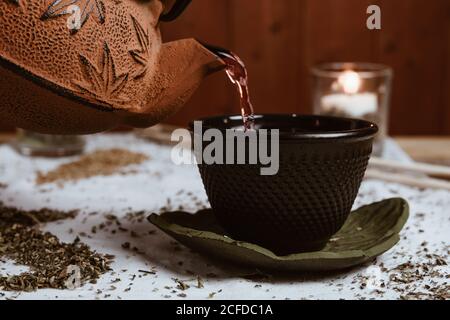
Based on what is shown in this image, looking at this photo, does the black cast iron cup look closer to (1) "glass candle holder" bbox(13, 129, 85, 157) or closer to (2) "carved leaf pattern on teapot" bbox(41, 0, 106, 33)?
(2) "carved leaf pattern on teapot" bbox(41, 0, 106, 33)

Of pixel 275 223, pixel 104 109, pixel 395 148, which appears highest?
pixel 104 109

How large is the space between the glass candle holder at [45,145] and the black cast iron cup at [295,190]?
0.74 m

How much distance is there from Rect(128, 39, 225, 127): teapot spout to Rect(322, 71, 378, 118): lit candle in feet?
2.33

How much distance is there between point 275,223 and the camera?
2.28ft

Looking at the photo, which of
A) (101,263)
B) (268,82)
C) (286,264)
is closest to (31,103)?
(101,263)

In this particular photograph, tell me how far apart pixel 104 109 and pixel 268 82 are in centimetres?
167

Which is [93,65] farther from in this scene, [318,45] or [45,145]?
[318,45]

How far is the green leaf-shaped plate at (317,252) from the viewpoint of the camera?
0.66 metres

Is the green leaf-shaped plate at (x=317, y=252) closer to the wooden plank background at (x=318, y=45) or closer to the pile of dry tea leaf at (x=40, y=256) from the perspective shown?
the pile of dry tea leaf at (x=40, y=256)

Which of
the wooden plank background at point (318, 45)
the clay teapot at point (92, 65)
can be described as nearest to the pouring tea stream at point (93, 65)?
the clay teapot at point (92, 65)

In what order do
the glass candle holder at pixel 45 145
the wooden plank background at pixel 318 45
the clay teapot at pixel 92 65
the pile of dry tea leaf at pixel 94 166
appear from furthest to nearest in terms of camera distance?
the wooden plank background at pixel 318 45 < the glass candle holder at pixel 45 145 < the pile of dry tea leaf at pixel 94 166 < the clay teapot at pixel 92 65

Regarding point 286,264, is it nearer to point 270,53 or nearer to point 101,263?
point 101,263

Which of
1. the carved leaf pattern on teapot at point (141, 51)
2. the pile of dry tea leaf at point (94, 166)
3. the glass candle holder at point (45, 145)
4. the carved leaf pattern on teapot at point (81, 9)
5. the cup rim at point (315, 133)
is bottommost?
the pile of dry tea leaf at point (94, 166)
